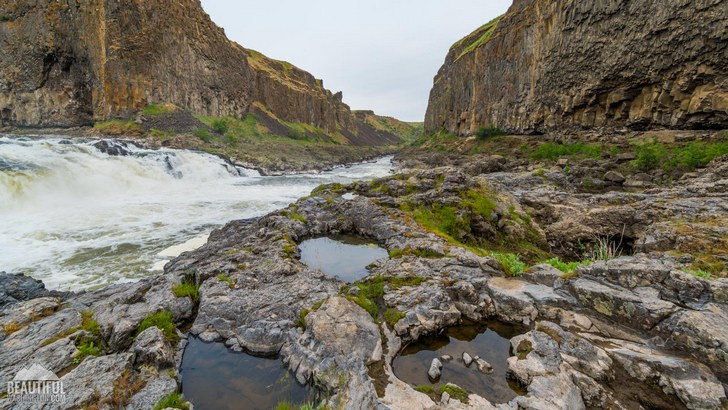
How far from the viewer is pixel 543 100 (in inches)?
1604

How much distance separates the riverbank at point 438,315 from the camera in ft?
13.7

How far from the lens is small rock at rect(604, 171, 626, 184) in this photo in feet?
74.4

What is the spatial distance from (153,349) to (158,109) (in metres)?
58.7

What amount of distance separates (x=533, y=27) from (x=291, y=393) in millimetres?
52514

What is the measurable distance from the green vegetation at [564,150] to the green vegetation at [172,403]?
3552cm

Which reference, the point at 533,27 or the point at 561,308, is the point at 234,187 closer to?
the point at 561,308

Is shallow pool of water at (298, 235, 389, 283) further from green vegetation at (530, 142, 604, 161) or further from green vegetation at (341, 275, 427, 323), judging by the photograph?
green vegetation at (530, 142, 604, 161)

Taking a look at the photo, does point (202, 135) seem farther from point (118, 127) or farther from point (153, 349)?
point (153, 349)

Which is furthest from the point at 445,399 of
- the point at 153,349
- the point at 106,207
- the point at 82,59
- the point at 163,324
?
the point at 82,59

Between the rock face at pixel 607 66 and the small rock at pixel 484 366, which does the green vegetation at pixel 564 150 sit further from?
the small rock at pixel 484 366

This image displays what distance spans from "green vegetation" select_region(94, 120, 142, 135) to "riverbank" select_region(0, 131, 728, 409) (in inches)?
1900

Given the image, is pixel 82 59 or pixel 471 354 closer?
pixel 471 354

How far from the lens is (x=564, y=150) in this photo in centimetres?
3294

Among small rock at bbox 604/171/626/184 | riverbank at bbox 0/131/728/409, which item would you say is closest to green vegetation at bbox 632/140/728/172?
small rock at bbox 604/171/626/184
